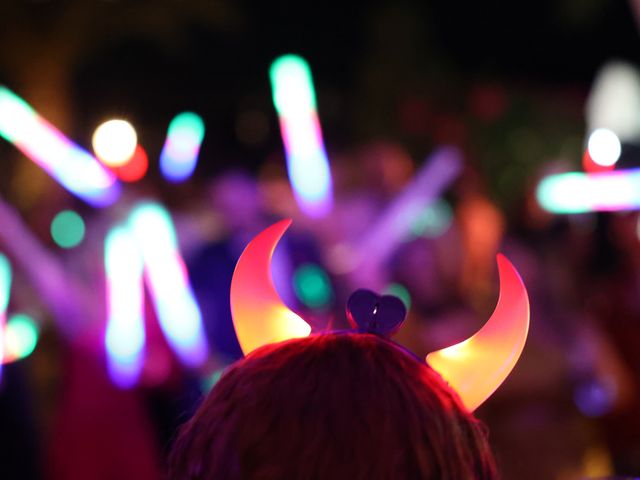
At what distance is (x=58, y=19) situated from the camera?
37.9ft

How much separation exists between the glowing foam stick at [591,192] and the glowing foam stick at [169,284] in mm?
1945

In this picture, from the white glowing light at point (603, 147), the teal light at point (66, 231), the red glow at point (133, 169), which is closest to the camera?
the white glowing light at point (603, 147)

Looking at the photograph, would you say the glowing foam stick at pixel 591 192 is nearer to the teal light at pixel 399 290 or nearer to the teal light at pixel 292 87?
the teal light at pixel 399 290

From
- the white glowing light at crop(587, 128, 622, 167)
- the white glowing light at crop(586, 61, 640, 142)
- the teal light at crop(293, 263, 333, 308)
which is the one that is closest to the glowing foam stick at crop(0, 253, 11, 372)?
the teal light at crop(293, 263, 333, 308)

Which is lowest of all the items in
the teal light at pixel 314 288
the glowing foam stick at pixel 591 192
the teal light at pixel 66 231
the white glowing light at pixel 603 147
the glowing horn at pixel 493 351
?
the teal light at pixel 314 288

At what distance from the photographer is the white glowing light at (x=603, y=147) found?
3.96 metres

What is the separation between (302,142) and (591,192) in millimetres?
1688

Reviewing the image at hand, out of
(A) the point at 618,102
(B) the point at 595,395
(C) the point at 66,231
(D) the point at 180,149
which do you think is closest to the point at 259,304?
(B) the point at 595,395

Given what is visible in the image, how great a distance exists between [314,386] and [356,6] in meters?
12.3

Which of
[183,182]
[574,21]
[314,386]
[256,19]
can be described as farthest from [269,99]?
[314,386]

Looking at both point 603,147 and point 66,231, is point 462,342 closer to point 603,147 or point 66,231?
point 603,147

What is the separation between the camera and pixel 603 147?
397 centimetres

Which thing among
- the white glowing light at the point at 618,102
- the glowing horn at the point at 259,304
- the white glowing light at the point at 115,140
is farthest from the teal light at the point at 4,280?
the white glowing light at the point at 618,102

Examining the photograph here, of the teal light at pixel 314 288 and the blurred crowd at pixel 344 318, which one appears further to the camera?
the teal light at pixel 314 288
